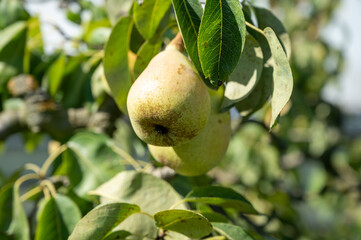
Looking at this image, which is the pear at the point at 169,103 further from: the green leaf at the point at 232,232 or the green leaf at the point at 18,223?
the green leaf at the point at 18,223

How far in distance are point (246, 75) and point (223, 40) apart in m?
0.11

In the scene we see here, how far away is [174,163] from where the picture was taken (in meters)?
0.66

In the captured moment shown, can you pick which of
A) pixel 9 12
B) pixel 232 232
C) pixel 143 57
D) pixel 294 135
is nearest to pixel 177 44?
pixel 143 57

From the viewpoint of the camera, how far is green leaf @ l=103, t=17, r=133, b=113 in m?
0.76

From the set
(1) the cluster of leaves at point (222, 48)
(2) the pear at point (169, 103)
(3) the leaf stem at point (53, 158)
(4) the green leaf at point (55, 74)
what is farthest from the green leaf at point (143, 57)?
(4) the green leaf at point (55, 74)

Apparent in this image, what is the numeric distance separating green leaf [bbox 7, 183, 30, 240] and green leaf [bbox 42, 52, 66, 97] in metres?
0.44

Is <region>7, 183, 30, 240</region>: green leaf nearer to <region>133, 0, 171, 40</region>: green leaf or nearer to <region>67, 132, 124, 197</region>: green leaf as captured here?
<region>67, 132, 124, 197</region>: green leaf

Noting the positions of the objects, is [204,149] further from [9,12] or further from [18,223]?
[9,12]

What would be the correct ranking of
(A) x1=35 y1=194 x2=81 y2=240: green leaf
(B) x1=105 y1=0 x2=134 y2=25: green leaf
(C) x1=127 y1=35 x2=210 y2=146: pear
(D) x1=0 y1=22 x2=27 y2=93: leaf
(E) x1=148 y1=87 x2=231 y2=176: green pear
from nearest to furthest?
(C) x1=127 y1=35 x2=210 y2=146: pear, (E) x1=148 y1=87 x2=231 y2=176: green pear, (A) x1=35 y1=194 x2=81 y2=240: green leaf, (B) x1=105 y1=0 x2=134 y2=25: green leaf, (D) x1=0 y1=22 x2=27 y2=93: leaf

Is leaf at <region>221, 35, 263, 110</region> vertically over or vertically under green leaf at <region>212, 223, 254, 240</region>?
over

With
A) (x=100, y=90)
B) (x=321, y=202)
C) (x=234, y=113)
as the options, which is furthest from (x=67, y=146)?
(x=321, y=202)

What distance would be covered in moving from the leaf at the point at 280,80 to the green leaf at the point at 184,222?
0.54 feet

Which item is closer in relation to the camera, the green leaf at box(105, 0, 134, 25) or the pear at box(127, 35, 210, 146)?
the pear at box(127, 35, 210, 146)

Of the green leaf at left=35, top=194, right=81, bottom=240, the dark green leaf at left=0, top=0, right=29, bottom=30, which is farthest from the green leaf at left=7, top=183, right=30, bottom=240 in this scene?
the dark green leaf at left=0, top=0, right=29, bottom=30
